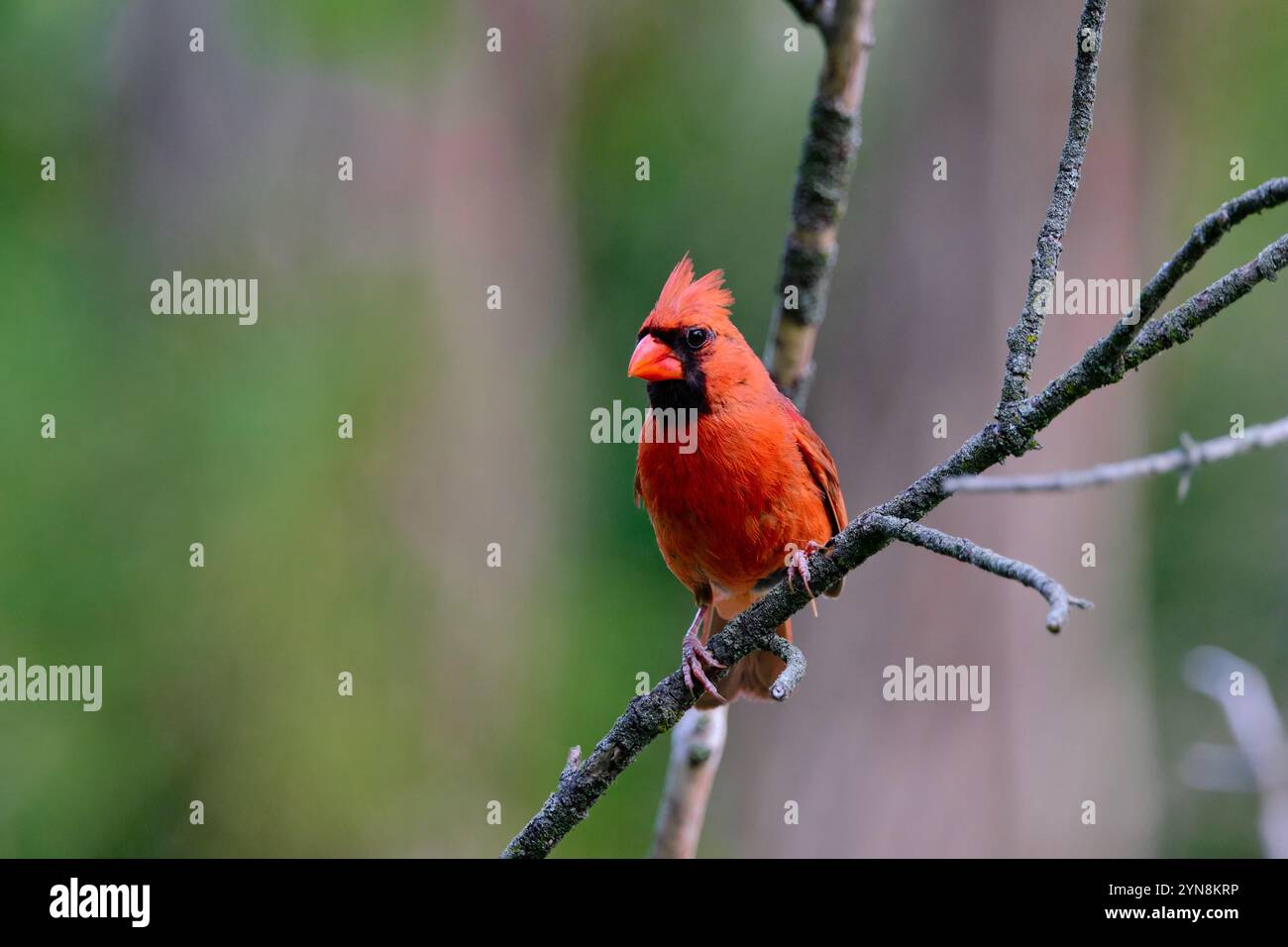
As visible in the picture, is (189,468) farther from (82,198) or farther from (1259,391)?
(1259,391)

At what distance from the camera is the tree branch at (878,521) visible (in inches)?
66.1

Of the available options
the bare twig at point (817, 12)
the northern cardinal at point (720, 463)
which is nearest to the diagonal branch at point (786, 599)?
A: the northern cardinal at point (720, 463)

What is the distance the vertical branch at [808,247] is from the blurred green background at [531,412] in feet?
7.67

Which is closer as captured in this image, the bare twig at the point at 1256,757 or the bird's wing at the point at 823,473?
the bare twig at the point at 1256,757

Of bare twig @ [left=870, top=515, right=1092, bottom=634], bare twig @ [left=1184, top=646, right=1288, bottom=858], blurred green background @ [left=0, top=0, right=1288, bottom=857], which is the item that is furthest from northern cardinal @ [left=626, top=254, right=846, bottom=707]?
blurred green background @ [left=0, top=0, right=1288, bottom=857]

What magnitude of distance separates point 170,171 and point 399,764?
13.8ft

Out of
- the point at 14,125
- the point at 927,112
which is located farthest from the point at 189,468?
the point at 927,112

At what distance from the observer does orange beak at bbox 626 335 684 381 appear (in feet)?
11.7

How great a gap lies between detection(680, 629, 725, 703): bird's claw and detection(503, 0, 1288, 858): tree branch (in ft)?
0.09

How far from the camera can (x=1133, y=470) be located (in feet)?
4.71

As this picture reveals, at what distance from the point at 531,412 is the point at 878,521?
23.6 feet

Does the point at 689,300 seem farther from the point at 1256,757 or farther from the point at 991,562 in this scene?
the point at 991,562

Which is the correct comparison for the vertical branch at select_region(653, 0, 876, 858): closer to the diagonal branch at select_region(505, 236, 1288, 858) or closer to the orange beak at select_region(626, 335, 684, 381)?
the orange beak at select_region(626, 335, 684, 381)

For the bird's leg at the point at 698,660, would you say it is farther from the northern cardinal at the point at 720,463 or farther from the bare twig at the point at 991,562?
the bare twig at the point at 991,562
